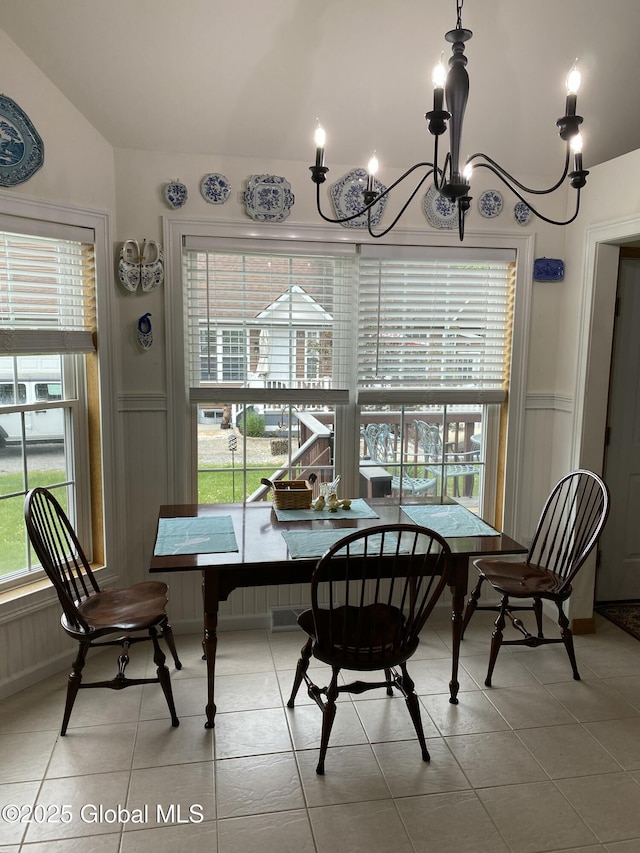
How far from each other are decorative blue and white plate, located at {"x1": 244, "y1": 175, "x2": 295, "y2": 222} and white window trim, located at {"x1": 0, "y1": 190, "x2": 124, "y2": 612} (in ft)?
2.32

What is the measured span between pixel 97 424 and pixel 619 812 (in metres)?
2.67

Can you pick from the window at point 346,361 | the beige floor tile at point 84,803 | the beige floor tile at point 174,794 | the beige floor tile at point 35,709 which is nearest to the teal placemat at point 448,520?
the window at point 346,361

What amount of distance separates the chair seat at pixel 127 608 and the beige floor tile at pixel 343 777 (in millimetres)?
795

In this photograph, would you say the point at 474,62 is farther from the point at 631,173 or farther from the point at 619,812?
the point at 619,812

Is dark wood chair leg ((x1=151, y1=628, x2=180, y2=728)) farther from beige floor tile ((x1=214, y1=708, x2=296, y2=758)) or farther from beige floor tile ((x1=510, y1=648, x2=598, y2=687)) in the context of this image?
beige floor tile ((x1=510, y1=648, x2=598, y2=687))

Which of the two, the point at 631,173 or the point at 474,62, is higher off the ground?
the point at 474,62

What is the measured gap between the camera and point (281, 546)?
8.46 ft

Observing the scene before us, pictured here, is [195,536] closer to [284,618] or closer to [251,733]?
[251,733]

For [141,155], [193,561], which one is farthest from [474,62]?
[193,561]

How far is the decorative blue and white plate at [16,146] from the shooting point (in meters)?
2.53

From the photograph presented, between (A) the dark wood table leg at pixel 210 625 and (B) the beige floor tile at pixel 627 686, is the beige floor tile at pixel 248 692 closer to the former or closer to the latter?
(A) the dark wood table leg at pixel 210 625

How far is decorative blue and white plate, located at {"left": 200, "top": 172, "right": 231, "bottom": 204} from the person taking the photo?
3129 millimetres

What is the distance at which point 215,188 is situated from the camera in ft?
10.3

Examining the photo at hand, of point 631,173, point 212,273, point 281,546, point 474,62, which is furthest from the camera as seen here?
point 212,273
